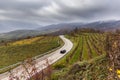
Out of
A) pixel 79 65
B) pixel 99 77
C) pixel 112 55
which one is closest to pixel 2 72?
pixel 79 65

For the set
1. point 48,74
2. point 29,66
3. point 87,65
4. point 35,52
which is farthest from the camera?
point 35,52

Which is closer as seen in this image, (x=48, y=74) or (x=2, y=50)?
(x=48, y=74)

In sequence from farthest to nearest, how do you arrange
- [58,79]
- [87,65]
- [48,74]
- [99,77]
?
[87,65]
[58,79]
[48,74]
[99,77]

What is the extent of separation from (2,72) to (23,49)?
44215mm

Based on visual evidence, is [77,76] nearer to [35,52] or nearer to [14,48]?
[35,52]

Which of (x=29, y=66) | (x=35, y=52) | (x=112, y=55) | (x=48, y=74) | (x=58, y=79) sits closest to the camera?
(x=112, y=55)

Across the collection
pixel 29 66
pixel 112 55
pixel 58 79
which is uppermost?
pixel 112 55

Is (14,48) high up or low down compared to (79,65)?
down

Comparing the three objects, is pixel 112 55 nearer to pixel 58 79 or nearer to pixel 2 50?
pixel 58 79

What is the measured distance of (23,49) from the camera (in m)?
95.8

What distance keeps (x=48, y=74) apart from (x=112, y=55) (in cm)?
700

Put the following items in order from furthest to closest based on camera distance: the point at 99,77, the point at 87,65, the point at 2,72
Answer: the point at 2,72, the point at 87,65, the point at 99,77

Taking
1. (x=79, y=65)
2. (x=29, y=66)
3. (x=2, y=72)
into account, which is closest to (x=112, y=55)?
(x=29, y=66)

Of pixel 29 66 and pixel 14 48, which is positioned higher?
pixel 29 66
